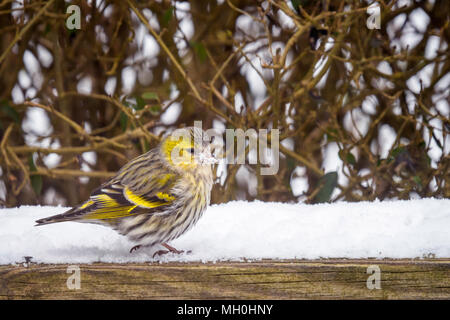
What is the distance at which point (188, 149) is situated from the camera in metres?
1.86

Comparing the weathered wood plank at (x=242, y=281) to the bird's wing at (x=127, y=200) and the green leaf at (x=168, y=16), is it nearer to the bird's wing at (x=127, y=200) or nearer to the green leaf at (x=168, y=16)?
the bird's wing at (x=127, y=200)

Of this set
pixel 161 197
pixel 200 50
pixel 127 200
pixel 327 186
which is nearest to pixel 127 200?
pixel 127 200

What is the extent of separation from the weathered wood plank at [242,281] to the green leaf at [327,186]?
139 centimetres

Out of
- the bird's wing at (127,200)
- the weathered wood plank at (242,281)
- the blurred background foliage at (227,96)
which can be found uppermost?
the blurred background foliage at (227,96)

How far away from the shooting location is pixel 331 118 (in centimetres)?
308

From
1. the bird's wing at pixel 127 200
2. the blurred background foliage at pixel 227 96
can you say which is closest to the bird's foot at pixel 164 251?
the bird's wing at pixel 127 200

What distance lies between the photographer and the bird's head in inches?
70.0

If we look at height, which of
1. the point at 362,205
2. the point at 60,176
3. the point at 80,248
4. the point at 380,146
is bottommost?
the point at 80,248

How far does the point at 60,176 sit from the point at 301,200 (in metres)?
1.36

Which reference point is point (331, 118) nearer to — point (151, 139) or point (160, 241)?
point (151, 139)

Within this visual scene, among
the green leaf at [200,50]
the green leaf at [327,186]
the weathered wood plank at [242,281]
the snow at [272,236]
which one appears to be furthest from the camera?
the green leaf at [200,50]

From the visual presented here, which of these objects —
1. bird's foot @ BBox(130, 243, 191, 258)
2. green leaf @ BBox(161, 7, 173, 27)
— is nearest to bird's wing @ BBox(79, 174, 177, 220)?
bird's foot @ BBox(130, 243, 191, 258)

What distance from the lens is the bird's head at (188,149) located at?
70.0 inches

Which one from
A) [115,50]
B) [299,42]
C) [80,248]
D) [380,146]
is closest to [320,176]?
[380,146]
